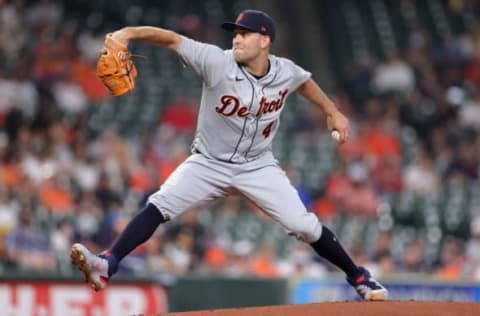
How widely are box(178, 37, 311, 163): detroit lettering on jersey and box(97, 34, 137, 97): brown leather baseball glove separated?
0.32 m

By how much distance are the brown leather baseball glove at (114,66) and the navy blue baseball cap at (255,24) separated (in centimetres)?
63

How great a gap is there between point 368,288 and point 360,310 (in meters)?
0.64

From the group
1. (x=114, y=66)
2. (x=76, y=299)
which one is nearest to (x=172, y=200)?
(x=114, y=66)

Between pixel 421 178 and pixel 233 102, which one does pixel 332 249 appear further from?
pixel 421 178

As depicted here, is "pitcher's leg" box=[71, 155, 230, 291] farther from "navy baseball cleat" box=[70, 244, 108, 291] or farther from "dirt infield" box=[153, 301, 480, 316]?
"dirt infield" box=[153, 301, 480, 316]

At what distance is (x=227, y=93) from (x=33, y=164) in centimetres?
555

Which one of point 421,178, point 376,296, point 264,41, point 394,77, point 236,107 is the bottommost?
point 421,178

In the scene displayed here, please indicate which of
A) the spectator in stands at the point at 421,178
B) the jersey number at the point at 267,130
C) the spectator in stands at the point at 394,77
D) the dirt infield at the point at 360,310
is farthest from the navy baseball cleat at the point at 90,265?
the spectator in stands at the point at 394,77

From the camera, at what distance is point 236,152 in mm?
6289

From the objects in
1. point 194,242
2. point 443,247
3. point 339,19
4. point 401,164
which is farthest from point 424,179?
point 339,19

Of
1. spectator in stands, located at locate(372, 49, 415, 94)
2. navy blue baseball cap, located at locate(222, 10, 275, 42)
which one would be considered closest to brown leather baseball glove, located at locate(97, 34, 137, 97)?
navy blue baseball cap, located at locate(222, 10, 275, 42)

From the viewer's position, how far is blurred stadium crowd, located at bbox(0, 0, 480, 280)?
1081 centimetres

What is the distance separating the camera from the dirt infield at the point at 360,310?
5875 millimetres

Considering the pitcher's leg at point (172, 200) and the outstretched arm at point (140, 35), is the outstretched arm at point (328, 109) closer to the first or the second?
the pitcher's leg at point (172, 200)
